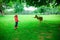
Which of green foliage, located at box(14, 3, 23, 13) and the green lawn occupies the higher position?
green foliage, located at box(14, 3, 23, 13)

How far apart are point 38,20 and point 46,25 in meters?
0.12

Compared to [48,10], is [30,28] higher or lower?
lower

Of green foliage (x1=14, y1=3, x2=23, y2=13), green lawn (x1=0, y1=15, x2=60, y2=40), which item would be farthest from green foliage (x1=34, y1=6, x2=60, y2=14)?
green foliage (x1=14, y1=3, x2=23, y2=13)

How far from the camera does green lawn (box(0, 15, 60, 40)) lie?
2393 mm

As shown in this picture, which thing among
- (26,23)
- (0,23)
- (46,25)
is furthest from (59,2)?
(0,23)

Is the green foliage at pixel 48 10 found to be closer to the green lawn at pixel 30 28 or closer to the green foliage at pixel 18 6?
the green lawn at pixel 30 28

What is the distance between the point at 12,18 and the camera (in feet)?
7.94

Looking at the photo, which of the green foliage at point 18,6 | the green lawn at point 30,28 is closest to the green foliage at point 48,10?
the green lawn at point 30,28

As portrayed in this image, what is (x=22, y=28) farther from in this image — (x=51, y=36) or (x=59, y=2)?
(x=59, y=2)

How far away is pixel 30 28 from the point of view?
246 cm

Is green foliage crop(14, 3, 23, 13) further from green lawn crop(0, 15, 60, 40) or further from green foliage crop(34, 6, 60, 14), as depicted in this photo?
green foliage crop(34, 6, 60, 14)

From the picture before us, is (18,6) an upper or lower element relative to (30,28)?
upper

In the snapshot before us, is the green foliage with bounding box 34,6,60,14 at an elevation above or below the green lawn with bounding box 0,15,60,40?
above

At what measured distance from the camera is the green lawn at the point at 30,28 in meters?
2.39
